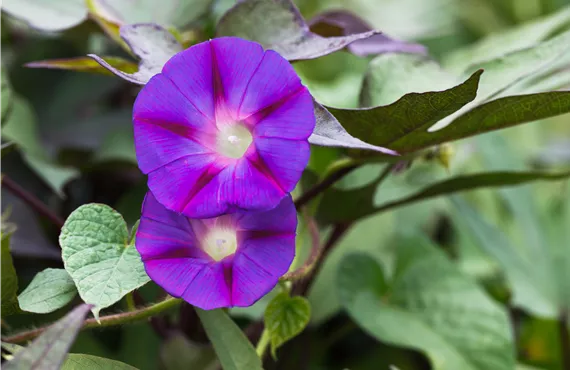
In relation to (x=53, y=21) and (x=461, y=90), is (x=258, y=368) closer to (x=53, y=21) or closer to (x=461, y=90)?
(x=461, y=90)

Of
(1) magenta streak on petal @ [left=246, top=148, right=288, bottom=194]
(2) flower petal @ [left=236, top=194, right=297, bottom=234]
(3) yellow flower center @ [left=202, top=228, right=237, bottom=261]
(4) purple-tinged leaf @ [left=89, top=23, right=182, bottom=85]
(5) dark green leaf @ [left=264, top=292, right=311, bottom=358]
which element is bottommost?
(5) dark green leaf @ [left=264, top=292, right=311, bottom=358]

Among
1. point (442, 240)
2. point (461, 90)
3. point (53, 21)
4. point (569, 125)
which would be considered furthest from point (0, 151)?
point (569, 125)

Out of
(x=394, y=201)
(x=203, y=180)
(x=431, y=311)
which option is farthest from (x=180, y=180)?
(x=431, y=311)

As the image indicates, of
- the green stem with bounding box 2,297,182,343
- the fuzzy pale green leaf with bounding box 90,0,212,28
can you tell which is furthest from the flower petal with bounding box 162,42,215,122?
the fuzzy pale green leaf with bounding box 90,0,212,28

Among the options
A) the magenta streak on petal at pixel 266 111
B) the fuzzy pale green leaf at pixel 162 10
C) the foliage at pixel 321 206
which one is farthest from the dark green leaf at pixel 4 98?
the magenta streak on petal at pixel 266 111

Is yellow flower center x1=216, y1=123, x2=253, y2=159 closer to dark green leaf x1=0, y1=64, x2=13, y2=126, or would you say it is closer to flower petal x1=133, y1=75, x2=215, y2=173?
flower petal x1=133, y1=75, x2=215, y2=173

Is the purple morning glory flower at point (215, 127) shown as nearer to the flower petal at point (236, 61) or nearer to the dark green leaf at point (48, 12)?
the flower petal at point (236, 61)

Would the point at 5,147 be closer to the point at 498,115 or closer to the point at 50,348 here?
the point at 50,348

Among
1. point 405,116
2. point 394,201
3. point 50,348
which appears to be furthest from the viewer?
point 394,201
